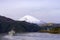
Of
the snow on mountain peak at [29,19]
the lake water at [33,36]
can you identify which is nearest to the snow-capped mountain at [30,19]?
the snow on mountain peak at [29,19]

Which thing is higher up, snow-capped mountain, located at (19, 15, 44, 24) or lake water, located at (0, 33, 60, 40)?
snow-capped mountain, located at (19, 15, 44, 24)

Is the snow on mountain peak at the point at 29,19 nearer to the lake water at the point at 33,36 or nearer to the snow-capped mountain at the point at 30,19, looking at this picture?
the snow-capped mountain at the point at 30,19

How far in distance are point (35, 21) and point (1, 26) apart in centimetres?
74

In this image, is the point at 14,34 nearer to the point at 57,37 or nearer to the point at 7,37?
the point at 7,37

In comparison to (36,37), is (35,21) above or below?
above

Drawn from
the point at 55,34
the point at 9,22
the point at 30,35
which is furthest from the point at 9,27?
the point at 55,34

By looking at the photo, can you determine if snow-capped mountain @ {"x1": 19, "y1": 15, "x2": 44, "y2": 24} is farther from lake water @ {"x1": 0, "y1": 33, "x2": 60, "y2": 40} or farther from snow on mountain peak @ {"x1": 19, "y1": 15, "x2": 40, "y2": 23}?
lake water @ {"x1": 0, "y1": 33, "x2": 60, "y2": 40}

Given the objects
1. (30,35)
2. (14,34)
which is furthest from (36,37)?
(14,34)

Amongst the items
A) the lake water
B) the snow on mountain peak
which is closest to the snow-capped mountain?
the snow on mountain peak

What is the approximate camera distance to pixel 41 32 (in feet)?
17.9

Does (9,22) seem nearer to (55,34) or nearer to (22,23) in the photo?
(22,23)

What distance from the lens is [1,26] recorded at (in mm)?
5457

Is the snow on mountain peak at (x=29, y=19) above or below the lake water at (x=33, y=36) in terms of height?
above

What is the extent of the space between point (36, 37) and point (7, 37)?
63cm
